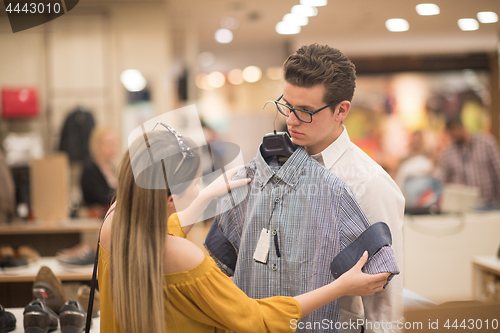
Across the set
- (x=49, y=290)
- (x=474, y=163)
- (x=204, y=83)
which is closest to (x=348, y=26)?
(x=474, y=163)

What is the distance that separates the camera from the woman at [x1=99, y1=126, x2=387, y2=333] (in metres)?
0.88

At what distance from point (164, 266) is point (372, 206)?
607 millimetres

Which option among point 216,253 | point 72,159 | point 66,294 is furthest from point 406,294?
point 72,159

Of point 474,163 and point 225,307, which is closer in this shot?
point 225,307

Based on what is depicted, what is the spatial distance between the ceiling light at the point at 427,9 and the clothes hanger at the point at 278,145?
9.20 feet

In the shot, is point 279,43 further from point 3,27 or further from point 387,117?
point 3,27

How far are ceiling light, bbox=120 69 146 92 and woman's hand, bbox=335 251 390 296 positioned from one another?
440 cm

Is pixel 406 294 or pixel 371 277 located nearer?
pixel 371 277

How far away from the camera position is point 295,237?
3.72ft

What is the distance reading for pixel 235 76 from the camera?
6.80 meters

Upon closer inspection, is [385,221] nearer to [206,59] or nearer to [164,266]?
[164,266]

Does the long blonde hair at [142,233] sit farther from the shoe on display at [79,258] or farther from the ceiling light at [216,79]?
the ceiling light at [216,79]

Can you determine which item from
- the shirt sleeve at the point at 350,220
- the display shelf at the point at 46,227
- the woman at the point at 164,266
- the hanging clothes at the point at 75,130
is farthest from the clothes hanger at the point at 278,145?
the hanging clothes at the point at 75,130

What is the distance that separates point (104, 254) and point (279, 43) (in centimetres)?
549
